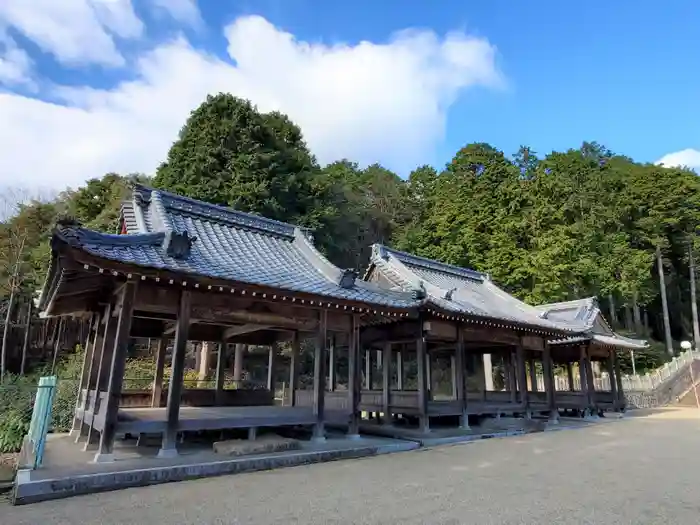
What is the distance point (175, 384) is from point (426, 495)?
15.1 feet

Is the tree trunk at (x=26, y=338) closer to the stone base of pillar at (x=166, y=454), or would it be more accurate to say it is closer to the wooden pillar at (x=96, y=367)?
the wooden pillar at (x=96, y=367)

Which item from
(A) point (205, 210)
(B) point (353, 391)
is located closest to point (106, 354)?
(A) point (205, 210)

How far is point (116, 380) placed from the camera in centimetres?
711

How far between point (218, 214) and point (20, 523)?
8.00 metres

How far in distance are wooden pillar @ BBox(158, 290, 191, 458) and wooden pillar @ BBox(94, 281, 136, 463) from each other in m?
0.80

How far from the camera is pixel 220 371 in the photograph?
42.6 feet

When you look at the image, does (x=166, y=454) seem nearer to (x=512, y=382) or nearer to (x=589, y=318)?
(x=512, y=382)

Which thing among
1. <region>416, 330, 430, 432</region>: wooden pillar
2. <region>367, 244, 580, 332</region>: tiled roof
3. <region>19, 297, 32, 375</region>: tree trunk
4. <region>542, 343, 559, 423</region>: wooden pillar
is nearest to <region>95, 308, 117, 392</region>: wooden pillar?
<region>416, 330, 430, 432</region>: wooden pillar

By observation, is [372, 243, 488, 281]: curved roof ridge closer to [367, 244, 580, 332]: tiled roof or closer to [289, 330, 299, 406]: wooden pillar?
[367, 244, 580, 332]: tiled roof

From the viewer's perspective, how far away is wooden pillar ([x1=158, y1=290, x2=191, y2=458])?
7539mm

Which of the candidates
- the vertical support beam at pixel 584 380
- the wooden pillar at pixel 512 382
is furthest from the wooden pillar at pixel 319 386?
the vertical support beam at pixel 584 380

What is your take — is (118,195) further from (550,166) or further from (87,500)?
(550,166)

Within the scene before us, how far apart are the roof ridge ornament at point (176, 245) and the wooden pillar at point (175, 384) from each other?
0.75 m

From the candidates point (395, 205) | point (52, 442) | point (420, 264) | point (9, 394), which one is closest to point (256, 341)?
point (52, 442)
